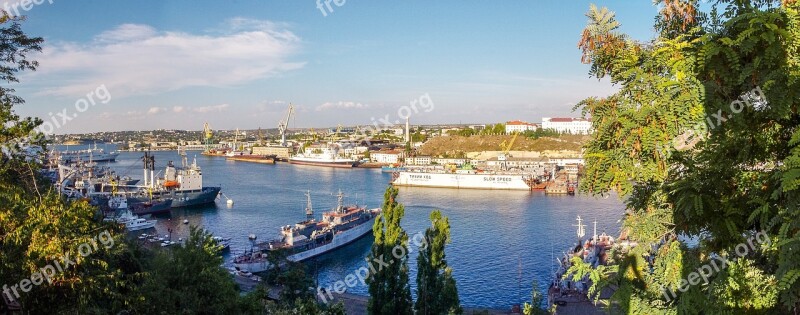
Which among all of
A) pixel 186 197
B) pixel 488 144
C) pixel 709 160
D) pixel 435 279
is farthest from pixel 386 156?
pixel 709 160

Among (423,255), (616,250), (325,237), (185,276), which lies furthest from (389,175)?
(616,250)

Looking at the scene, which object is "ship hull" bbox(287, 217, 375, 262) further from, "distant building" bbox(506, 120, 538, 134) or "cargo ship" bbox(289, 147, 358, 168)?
"distant building" bbox(506, 120, 538, 134)

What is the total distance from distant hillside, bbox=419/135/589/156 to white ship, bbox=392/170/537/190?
17.5m

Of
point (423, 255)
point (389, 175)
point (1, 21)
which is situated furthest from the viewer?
point (389, 175)

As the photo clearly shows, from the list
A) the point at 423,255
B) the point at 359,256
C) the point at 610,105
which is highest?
the point at 610,105

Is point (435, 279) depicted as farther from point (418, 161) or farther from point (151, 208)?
point (418, 161)

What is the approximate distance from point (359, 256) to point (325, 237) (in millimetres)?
1130

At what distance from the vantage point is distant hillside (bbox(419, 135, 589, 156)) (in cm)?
4528

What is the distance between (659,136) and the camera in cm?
167

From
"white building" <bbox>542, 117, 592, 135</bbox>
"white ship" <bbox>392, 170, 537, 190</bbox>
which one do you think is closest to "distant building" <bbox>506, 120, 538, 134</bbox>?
"white building" <bbox>542, 117, 592, 135</bbox>

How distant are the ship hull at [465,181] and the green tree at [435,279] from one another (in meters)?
20.2

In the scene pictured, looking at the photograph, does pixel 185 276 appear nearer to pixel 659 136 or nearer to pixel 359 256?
pixel 659 136

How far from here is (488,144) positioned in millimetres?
48094

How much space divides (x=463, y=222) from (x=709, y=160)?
1576 cm
